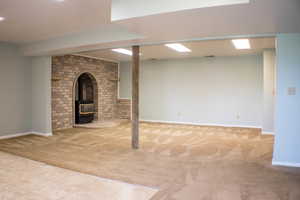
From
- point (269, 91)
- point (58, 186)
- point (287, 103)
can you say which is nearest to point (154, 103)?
point (269, 91)

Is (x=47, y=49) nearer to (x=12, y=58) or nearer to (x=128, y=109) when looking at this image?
(x=12, y=58)

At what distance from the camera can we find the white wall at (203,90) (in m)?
7.33

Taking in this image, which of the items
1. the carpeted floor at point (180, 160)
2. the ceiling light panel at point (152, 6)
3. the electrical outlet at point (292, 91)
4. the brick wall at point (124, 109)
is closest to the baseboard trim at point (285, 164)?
the carpeted floor at point (180, 160)

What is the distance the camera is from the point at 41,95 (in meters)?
6.13

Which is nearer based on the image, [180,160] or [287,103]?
[287,103]

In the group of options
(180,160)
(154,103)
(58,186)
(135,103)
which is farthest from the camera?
(154,103)

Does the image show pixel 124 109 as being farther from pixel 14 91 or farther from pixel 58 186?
pixel 58 186

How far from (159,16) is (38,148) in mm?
3766

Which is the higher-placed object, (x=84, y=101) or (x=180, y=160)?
(x=84, y=101)

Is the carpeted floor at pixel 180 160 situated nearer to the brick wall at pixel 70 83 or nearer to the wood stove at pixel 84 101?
the brick wall at pixel 70 83

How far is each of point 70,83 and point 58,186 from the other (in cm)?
486

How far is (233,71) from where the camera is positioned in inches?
297

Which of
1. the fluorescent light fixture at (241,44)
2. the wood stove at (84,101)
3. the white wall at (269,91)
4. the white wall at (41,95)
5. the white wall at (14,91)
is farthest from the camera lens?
the wood stove at (84,101)

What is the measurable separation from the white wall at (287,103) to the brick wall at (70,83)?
566cm
